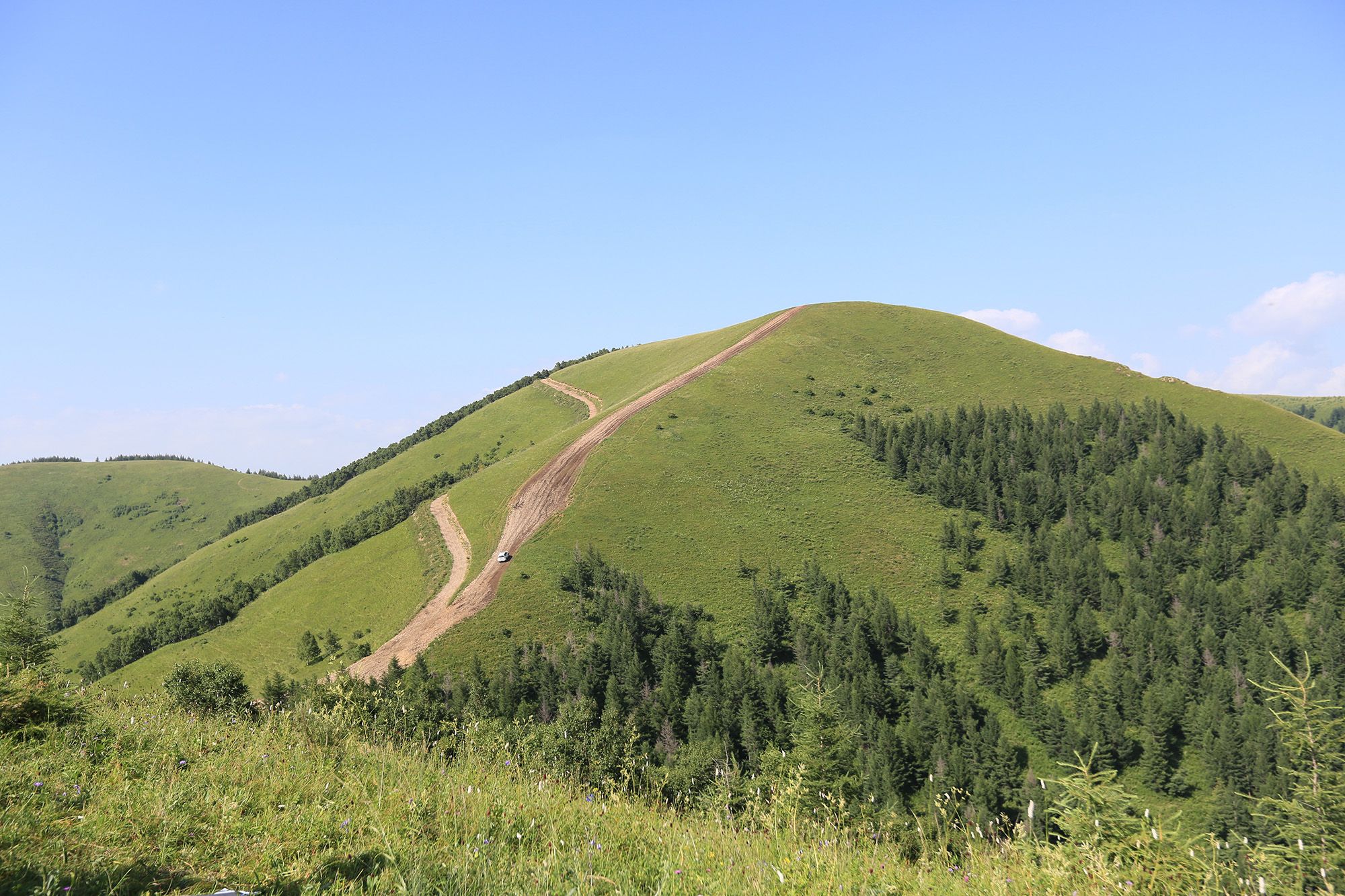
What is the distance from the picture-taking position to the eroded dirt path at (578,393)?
14738 centimetres

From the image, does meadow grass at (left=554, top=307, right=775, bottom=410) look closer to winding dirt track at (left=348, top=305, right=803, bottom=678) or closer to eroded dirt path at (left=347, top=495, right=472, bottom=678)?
winding dirt track at (left=348, top=305, right=803, bottom=678)

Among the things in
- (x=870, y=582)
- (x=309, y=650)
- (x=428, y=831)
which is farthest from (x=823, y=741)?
(x=870, y=582)

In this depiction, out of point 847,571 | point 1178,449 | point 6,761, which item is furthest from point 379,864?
point 1178,449

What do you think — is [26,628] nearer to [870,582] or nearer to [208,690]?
[208,690]

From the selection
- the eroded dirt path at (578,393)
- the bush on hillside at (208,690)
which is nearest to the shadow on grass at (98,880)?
the bush on hillside at (208,690)

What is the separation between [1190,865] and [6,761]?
13894mm

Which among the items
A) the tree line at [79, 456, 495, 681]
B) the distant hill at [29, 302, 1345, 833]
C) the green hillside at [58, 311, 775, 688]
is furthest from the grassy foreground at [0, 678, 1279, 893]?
the tree line at [79, 456, 495, 681]

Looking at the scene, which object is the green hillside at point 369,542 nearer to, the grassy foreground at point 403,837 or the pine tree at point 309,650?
the pine tree at point 309,650

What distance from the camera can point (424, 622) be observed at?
7419 centimetres

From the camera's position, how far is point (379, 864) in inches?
232

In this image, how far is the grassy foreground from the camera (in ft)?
18.7

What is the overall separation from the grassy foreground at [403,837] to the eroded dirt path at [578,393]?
431ft

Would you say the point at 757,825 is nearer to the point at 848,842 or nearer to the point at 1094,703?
the point at 848,842

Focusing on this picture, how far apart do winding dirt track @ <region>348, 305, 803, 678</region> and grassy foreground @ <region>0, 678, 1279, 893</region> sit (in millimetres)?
57064
